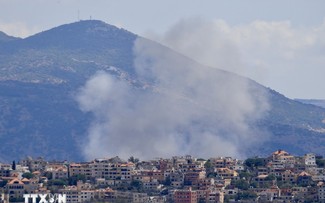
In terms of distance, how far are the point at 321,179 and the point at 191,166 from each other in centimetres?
1360

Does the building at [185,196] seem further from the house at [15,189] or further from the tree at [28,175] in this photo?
the tree at [28,175]

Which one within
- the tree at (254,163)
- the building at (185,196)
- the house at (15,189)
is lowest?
the building at (185,196)

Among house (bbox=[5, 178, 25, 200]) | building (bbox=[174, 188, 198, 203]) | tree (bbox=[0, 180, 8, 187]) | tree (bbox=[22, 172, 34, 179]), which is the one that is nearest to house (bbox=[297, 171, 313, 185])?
building (bbox=[174, 188, 198, 203])

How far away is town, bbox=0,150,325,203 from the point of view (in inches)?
5891

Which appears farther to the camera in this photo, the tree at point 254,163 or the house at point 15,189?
the tree at point 254,163

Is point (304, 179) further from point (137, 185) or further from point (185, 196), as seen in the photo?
point (185, 196)

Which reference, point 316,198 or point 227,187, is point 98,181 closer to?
→ point 227,187

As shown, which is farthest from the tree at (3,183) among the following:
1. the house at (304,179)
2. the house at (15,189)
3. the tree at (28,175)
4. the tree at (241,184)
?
the house at (304,179)

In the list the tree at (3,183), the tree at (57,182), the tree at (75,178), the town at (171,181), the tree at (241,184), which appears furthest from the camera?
the tree at (75,178)

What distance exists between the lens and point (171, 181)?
163750 millimetres

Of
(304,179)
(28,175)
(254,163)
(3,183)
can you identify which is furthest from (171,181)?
(254,163)

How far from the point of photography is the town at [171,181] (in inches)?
5891

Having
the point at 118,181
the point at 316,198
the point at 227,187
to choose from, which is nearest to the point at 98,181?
the point at 118,181

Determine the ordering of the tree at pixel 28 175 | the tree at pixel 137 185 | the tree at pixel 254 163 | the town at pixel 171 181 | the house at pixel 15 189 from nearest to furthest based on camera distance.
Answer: the house at pixel 15 189
the town at pixel 171 181
the tree at pixel 137 185
the tree at pixel 28 175
the tree at pixel 254 163
